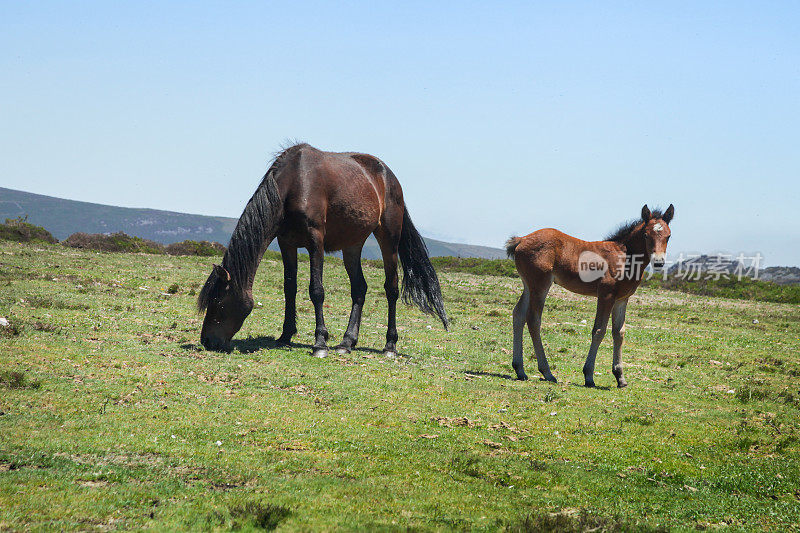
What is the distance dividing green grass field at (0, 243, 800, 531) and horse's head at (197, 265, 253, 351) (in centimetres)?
39

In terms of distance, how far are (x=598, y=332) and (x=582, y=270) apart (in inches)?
47.7

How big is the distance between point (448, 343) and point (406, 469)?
932cm

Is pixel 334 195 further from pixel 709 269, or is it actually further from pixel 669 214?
pixel 709 269

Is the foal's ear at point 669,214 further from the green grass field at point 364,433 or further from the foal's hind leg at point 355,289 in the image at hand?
→ the foal's hind leg at point 355,289

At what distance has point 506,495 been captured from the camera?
6777 millimetres

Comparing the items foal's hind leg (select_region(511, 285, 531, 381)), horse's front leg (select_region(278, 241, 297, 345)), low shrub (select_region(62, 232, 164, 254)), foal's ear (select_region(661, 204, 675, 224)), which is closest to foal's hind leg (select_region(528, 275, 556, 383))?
foal's hind leg (select_region(511, 285, 531, 381))

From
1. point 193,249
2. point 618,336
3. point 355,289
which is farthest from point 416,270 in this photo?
point 193,249

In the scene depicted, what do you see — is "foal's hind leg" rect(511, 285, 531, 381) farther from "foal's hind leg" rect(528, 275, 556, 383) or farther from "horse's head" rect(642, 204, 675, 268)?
"horse's head" rect(642, 204, 675, 268)

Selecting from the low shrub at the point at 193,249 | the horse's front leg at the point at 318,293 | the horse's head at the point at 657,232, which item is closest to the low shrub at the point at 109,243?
the low shrub at the point at 193,249

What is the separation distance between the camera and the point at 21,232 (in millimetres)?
37438

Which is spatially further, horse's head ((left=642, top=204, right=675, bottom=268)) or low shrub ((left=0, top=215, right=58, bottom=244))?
low shrub ((left=0, top=215, right=58, bottom=244))

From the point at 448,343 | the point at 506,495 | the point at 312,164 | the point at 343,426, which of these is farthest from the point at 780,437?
the point at 312,164

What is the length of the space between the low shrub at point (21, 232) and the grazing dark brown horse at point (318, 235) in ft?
93.7

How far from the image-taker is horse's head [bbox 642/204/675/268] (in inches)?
491
